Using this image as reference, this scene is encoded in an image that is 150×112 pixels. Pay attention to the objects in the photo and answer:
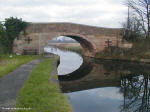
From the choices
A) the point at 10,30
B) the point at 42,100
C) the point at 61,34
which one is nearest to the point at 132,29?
the point at 61,34

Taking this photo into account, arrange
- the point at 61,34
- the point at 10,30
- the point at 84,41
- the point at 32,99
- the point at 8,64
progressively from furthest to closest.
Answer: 1. the point at 84,41
2. the point at 61,34
3. the point at 10,30
4. the point at 8,64
5. the point at 32,99

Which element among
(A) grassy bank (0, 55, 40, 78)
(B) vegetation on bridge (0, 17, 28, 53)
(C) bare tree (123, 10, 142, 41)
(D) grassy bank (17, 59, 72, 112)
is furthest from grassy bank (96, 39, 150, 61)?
(D) grassy bank (17, 59, 72, 112)

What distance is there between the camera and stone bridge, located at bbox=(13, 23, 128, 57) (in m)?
16.9

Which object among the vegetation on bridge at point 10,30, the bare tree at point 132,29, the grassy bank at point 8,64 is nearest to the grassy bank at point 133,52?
the bare tree at point 132,29

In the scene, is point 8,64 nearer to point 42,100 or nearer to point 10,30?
point 42,100

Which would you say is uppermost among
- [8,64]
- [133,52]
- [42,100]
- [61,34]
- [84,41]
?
[61,34]

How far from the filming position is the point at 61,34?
17.9 metres

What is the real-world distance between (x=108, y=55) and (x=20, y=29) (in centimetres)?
1083

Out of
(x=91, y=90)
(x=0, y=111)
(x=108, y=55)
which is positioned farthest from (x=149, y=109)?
(x=108, y=55)

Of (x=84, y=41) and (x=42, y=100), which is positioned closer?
(x=42, y=100)

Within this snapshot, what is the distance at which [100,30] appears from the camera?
65.5 ft

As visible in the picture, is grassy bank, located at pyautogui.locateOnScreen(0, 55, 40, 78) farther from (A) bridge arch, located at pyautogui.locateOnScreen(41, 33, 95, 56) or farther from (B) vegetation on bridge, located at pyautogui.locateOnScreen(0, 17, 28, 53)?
(A) bridge arch, located at pyautogui.locateOnScreen(41, 33, 95, 56)

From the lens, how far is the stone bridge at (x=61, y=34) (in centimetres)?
1688

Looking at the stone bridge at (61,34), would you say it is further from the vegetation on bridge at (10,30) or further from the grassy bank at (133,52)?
the grassy bank at (133,52)
